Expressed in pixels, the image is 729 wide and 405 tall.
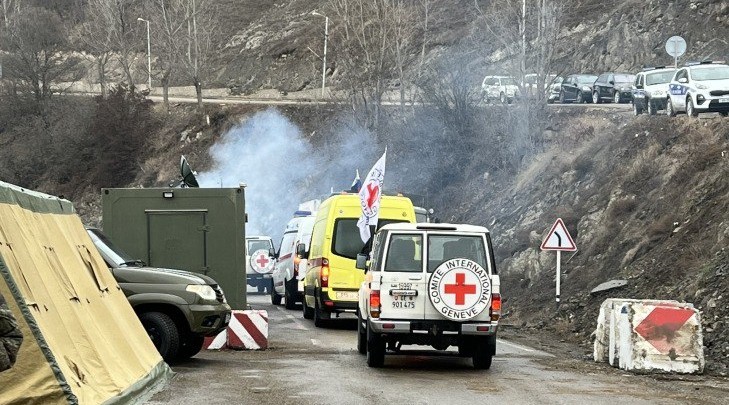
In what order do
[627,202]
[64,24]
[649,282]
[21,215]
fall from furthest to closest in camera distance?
[64,24] < [627,202] < [649,282] < [21,215]

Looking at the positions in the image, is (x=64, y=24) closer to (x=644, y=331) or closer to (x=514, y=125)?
(x=514, y=125)

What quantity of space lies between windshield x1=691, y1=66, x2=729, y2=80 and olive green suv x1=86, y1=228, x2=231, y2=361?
2473 centimetres

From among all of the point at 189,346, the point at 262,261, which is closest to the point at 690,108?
the point at 262,261

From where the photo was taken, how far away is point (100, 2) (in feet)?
293

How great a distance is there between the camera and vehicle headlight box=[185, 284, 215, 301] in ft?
56.2

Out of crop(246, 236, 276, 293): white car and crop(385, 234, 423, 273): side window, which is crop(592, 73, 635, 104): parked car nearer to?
crop(246, 236, 276, 293): white car

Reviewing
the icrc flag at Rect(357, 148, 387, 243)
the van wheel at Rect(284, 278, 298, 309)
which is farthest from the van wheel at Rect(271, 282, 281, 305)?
the icrc flag at Rect(357, 148, 387, 243)

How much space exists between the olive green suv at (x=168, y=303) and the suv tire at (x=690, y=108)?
898 inches


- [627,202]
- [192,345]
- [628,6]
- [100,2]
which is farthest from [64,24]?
[192,345]

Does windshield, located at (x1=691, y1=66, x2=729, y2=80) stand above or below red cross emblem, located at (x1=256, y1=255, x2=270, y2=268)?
above

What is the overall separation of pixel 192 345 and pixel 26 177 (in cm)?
6942

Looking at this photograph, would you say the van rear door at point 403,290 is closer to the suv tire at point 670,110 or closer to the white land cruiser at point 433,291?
the white land cruiser at point 433,291

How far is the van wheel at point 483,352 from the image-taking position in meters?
16.9

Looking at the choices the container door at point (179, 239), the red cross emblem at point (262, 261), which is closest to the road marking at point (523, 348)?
the container door at point (179, 239)
